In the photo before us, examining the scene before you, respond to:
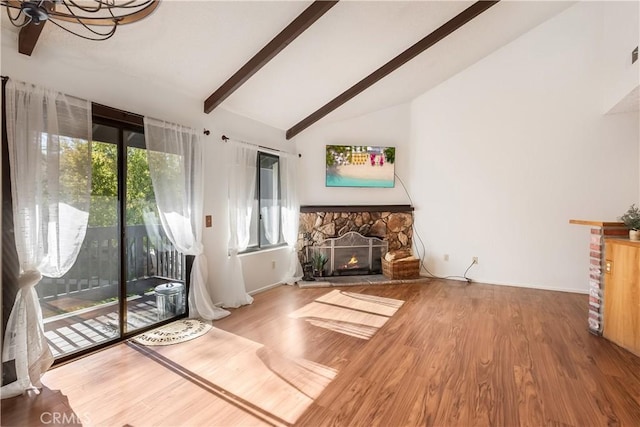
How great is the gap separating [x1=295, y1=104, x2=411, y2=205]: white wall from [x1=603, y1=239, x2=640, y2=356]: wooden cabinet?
9.99 feet

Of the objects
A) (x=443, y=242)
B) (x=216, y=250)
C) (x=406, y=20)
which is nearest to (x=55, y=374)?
(x=216, y=250)

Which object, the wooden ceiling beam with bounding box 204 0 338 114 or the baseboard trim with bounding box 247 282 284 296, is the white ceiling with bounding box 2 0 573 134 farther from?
the baseboard trim with bounding box 247 282 284 296

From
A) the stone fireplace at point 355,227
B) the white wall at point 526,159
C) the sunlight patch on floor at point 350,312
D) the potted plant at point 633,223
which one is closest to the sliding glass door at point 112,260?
the sunlight patch on floor at point 350,312

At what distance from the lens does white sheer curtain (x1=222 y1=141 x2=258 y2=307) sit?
3.85m

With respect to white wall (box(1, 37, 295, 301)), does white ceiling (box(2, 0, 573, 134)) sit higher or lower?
higher

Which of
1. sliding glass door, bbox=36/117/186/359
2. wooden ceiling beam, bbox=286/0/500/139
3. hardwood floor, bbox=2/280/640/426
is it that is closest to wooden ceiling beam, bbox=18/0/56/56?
sliding glass door, bbox=36/117/186/359

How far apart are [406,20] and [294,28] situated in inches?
52.7

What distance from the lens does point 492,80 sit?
4.91 m

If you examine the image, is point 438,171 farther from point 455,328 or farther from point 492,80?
point 455,328

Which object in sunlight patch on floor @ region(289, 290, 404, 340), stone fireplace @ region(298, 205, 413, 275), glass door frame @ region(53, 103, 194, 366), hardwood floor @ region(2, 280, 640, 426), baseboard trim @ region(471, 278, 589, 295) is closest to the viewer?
hardwood floor @ region(2, 280, 640, 426)

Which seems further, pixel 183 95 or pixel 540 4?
pixel 540 4

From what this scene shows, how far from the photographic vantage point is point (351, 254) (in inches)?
211

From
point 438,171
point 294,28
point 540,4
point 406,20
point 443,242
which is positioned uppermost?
point 540,4

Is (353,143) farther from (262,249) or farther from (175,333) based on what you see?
(175,333)
